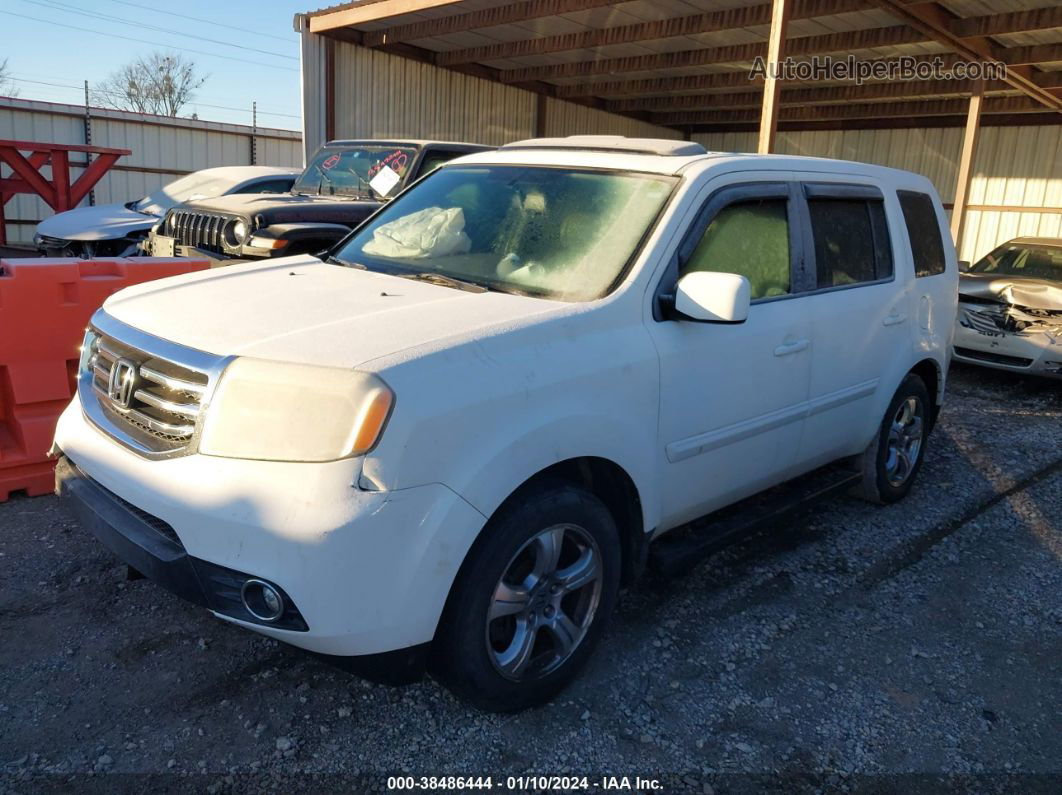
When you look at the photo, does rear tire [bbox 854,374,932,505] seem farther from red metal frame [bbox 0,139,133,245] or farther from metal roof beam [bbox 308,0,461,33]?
red metal frame [bbox 0,139,133,245]

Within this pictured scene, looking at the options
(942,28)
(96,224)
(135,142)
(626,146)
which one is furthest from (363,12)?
(626,146)

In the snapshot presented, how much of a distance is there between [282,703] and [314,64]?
525 inches

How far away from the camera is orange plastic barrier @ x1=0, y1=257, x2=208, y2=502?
432 cm

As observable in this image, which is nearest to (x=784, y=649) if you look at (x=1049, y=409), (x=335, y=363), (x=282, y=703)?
(x=282, y=703)

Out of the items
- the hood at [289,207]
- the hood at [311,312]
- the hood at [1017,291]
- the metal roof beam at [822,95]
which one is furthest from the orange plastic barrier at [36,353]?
the metal roof beam at [822,95]

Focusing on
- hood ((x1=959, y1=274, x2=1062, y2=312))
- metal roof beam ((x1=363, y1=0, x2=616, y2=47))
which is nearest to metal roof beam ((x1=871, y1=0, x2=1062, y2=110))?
metal roof beam ((x1=363, y1=0, x2=616, y2=47))

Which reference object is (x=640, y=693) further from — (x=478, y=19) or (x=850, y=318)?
(x=478, y=19)

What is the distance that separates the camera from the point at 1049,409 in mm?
7863

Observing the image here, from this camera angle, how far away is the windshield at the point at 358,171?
7.75 metres

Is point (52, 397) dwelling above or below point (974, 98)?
below

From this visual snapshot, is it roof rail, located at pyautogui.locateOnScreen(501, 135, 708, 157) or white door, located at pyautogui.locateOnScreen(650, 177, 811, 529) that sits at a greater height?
roof rail, located at pyautogui.locateOnScreen(501, 135, 708, 157)

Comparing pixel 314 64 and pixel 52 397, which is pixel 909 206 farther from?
pixel 314 64

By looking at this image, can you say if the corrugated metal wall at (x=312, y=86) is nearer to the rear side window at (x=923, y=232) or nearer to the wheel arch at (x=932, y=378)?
the rear side window at (x=923, y=232)

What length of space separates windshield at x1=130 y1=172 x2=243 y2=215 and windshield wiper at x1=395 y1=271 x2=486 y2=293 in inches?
316
